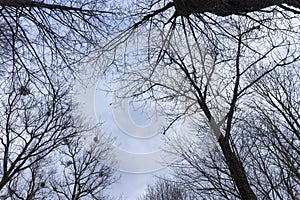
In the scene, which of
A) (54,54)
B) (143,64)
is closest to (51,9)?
(54,54)

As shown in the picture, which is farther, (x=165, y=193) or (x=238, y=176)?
(x=165, y=193)

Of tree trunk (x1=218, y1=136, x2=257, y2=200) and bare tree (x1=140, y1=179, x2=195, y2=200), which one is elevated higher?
bare tree (x1=140, y1=179, x2=195, y2=200)

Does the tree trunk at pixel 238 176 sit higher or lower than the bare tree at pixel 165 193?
lower

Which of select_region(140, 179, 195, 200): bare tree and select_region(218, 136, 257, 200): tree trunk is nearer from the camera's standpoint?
select_region(218, 136, 257, 200): tree trunk

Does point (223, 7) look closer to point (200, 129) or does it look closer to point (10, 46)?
point (10, 46)

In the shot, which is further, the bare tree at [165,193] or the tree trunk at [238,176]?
the bare tree at [165,193]

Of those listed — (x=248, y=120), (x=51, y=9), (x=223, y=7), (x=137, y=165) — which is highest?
(x=248, y=120)

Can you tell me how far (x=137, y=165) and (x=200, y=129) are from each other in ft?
7.64

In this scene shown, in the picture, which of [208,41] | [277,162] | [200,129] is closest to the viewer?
[208,41]

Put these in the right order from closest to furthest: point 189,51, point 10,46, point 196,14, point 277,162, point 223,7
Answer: point 223,7 → point 196,14 → point 10,46 → point 189,51 → point 277,162

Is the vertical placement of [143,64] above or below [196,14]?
above

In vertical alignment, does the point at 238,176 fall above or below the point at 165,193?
below

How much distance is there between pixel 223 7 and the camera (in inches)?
117

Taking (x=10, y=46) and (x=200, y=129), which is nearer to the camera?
(x=10, y=46)
